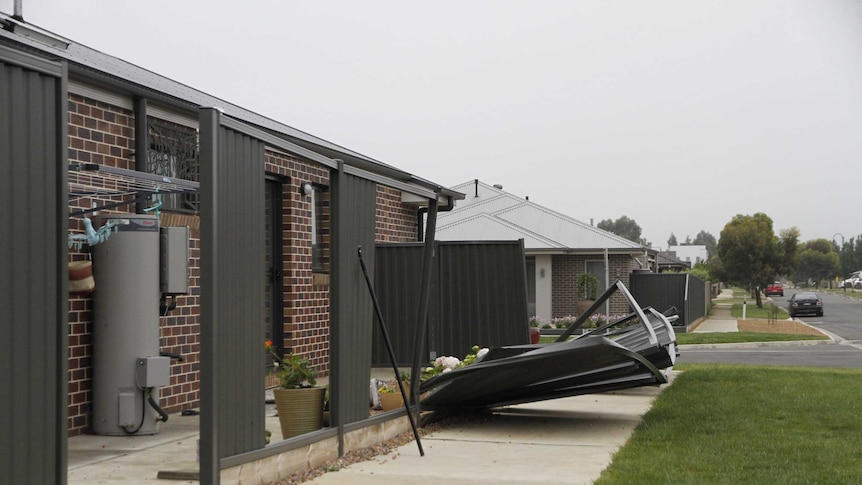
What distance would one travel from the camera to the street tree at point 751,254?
186 ft

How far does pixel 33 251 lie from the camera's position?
4188mm

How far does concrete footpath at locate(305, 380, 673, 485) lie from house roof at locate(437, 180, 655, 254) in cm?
2168

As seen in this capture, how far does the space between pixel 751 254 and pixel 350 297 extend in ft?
173

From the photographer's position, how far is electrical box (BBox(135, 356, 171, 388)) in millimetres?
8578

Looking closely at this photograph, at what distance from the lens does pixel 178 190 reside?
8.74 metres

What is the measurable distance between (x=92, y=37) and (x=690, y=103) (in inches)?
556

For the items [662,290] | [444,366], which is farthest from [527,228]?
[444,366]

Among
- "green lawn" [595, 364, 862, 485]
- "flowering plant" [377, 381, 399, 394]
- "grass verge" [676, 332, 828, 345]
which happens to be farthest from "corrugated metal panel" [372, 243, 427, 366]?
"grass verge" [676, 332, 828, 345]

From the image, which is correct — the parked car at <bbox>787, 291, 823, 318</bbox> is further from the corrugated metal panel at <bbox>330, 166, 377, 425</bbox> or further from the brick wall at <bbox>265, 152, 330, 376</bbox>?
the corrugated metal panel at <bbox>330, 166, 377, 425</bbox>

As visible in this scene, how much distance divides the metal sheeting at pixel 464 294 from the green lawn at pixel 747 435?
2.37 metres

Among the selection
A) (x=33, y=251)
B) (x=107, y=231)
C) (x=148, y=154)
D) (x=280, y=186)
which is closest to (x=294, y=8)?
(x=280, y=186)

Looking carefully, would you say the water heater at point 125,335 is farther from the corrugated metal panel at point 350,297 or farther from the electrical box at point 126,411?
the corrugated metal panel at point 350,297

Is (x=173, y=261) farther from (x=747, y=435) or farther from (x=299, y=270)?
(x=747, y=435)

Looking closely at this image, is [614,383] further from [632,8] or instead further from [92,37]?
[92,37]
